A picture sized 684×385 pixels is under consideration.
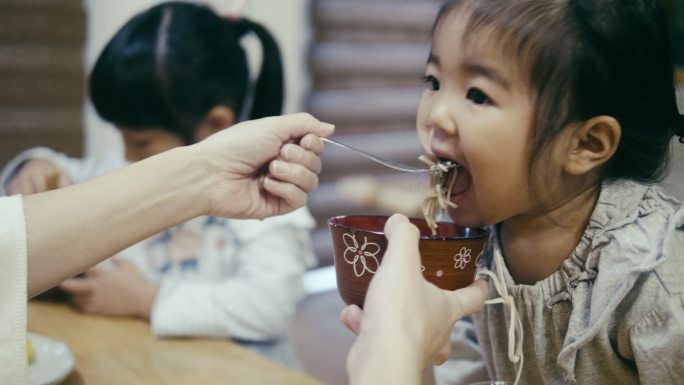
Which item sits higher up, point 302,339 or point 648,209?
point 648,209

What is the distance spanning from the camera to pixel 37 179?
1.67 metres

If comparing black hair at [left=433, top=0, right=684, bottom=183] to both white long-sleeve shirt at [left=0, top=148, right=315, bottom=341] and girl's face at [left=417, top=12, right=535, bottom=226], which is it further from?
white long-sleeve shirt at [left=0, top=148, right=315, bottom=341]

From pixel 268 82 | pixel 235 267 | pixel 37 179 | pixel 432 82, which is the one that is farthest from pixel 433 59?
pixel 37 179

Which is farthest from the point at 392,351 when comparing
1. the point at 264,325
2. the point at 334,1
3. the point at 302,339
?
the point at 334,1

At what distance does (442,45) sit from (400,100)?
248cm

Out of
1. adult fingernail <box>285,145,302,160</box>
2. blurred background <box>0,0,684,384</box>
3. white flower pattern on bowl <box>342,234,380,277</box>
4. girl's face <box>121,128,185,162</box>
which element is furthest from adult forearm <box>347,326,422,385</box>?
blurred background <box>0,0,684,384</box>

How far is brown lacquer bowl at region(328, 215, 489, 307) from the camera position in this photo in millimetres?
762

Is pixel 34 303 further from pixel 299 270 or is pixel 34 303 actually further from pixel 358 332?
pixel 358 332

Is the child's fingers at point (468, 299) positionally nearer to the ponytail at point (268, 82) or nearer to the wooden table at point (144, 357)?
the wooden table at point (144, 357)

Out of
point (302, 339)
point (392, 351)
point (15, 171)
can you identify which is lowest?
point (302, 339)

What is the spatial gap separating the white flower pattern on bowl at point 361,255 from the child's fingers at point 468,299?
0.31ft

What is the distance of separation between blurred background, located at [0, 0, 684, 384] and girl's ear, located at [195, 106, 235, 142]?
0.86 m

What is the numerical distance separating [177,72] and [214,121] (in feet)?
0.51

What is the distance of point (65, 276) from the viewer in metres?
0.94
